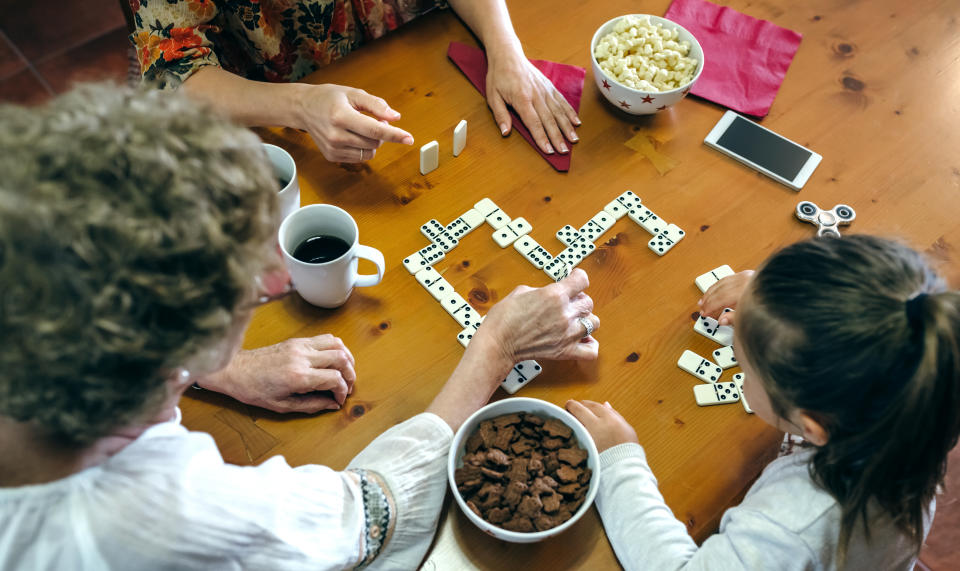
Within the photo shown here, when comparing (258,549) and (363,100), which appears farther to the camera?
(363,100)

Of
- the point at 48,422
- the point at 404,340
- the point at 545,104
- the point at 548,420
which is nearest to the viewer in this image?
the point at 48,422

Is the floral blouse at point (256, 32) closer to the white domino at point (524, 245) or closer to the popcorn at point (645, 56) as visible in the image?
the popcorn at point (645, 56)

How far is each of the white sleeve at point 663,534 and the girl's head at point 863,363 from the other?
100 millimetres

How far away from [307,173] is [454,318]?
0.47 metres

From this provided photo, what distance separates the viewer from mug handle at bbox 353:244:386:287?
3.89 ft

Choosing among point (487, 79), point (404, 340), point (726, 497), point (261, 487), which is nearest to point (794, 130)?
point (487, 79)

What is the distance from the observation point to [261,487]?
827 millimetres

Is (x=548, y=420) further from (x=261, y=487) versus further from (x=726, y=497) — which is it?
(x=261, y=487)

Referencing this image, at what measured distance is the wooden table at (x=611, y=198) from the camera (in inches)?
44.4

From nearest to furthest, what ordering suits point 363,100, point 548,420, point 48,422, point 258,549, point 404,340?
point 48,422 → point 258,549 → point 548,420 → point 404,340 → point 363,100

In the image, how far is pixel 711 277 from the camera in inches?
51.3

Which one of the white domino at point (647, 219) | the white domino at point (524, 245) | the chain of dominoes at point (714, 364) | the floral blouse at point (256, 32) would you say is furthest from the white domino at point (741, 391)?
the floral blouse at point (256, 32)

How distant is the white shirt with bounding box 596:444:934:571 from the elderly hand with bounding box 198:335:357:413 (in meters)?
0.47

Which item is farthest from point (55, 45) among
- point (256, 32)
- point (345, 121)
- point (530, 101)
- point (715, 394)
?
point (715, 394)
